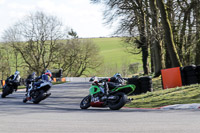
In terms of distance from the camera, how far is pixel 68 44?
67.6m

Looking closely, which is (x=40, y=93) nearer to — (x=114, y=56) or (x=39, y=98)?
(x=39, y=98)

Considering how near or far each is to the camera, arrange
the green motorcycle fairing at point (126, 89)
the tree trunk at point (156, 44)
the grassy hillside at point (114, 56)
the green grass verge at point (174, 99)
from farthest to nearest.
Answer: the grassy hillside at point (114, 56) < the tree trunk at point (156, 44) < the green grass verge at point (174, 99) < the green motorcycle fairing at point (126, 89)

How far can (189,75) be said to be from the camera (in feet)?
63.6

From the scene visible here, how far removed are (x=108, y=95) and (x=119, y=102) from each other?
0.55 m

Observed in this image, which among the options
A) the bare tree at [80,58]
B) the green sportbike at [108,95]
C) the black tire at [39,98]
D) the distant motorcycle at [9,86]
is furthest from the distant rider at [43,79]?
the bare tree at [80,58]

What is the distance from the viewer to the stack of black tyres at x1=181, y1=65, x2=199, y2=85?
19.1 m

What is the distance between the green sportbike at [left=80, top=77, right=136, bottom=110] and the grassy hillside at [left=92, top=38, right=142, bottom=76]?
5615 cm

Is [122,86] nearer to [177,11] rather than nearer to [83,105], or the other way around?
[83,105]

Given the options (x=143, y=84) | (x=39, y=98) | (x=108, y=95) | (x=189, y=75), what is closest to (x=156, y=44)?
(x=189, y=75)

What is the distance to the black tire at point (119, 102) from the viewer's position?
1166 cm

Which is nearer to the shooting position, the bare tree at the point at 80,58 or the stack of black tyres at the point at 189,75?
the stack of black tyres at the point at 189,75

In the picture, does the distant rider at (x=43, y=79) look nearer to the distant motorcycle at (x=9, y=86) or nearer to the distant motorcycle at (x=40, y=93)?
the distant motorcycle at (x=40, y=93)

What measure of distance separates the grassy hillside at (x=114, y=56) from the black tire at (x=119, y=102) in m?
Result: 56.9
